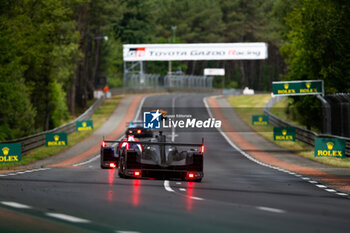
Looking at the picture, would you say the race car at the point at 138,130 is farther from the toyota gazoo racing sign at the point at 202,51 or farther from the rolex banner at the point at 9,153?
the toyota gazoo racing sign at the point at 202,51

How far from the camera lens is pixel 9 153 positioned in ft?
107

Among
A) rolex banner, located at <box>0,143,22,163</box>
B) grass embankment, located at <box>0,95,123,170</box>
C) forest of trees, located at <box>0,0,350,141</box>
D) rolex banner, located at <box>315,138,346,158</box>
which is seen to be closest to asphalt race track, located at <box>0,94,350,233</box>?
rolex banner, located at <box>0,143,22,163</box>

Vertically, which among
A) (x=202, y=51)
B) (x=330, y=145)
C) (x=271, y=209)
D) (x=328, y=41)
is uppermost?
(x=202, y=51)

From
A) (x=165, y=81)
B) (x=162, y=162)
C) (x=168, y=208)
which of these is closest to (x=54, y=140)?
(x=162, y=162)

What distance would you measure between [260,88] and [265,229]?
571 feet

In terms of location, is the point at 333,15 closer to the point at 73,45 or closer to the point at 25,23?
the point at 25,23

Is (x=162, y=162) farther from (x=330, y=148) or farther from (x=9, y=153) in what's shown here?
(x=330, y=148)

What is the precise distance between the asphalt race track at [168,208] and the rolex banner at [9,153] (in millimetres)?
14684

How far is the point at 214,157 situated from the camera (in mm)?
39219

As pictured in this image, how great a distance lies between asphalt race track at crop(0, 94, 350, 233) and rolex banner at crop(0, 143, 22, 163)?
14.7m

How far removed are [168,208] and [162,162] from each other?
20.7 ft

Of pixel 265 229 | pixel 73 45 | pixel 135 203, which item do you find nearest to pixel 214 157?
pixel 135 203

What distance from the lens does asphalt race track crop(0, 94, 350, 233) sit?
32.5 ft

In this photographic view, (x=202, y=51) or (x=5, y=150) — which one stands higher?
(x=202, y=51)
